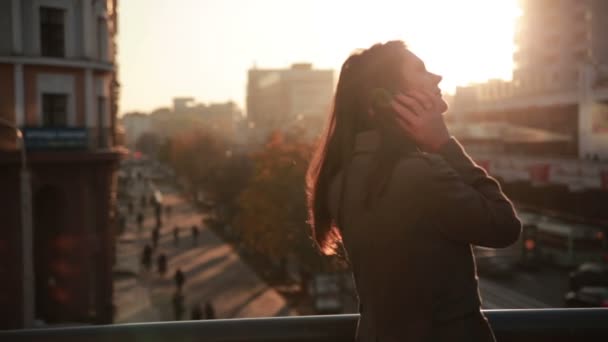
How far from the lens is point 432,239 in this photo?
79.4 inches

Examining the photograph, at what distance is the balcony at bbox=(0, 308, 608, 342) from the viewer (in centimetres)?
248

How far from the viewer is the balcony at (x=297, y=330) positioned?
97.8 inches

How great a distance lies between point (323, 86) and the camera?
5069 inches

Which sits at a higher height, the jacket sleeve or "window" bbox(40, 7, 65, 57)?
"window" bbox(40, 7, 65, 57)

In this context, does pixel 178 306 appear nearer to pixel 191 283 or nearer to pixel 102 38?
pixel 191 283

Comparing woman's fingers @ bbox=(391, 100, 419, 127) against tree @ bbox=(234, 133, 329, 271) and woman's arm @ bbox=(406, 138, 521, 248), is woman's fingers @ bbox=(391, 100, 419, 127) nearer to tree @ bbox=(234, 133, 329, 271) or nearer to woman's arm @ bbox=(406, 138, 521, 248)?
woman's arm @ bbox=(406, 138, 521, 248)

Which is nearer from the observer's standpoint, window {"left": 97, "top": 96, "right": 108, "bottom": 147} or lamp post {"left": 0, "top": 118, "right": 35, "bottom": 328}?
lamp post {"left": 0, "top": 118, "right": 35, "bottom": 328}

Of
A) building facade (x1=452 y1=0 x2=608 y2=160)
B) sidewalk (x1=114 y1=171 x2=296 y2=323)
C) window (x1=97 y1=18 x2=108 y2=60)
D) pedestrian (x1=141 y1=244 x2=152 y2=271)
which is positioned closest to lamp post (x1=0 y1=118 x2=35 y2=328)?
sidewalk (x1=114 y1=171 x2=296 y2=323)

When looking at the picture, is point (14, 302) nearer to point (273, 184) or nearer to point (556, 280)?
point (273, 184)

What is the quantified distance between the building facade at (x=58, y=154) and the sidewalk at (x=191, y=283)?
7.30 ft

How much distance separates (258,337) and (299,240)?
81.3 feet

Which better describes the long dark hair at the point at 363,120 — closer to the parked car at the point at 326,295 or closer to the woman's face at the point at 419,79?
the woman's face at the point at 419,79

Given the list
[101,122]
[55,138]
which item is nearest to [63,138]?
[55,138]

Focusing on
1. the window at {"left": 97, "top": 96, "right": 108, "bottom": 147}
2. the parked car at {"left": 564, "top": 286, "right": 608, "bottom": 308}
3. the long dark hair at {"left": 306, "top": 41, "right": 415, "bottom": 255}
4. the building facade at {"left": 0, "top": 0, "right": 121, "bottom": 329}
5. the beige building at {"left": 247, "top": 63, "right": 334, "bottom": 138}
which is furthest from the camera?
the beige building at {"left": 247, "top": 63, "right": 334, "bottom": 138}
